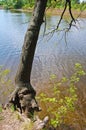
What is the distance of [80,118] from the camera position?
366 inches

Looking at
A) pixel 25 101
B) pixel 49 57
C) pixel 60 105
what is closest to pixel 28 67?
pixel 25 101

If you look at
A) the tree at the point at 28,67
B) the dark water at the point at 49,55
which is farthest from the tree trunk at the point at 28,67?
the dark water at the point at 49,55

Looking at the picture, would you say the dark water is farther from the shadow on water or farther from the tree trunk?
the tree trunk

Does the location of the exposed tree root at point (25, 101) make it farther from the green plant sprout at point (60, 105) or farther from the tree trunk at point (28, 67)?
the green plant sprout at point (60, 105)

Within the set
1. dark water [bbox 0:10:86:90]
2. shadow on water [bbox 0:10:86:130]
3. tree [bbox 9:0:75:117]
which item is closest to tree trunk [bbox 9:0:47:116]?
tree [bbox 9:0:75:117]

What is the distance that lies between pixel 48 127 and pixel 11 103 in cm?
136

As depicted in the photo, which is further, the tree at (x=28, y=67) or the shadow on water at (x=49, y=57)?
the shadow on water at (x=49, y=57)

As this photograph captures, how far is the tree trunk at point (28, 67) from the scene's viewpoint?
279 inches

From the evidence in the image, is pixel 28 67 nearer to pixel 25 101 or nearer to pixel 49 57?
pixel 25 101

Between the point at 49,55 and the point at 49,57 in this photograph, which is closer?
the point at 49,57

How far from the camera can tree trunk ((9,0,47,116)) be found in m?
7.10

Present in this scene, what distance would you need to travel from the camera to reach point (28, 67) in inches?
296

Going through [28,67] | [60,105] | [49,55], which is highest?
[28,67]

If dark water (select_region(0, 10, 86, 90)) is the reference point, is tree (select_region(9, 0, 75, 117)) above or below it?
above
